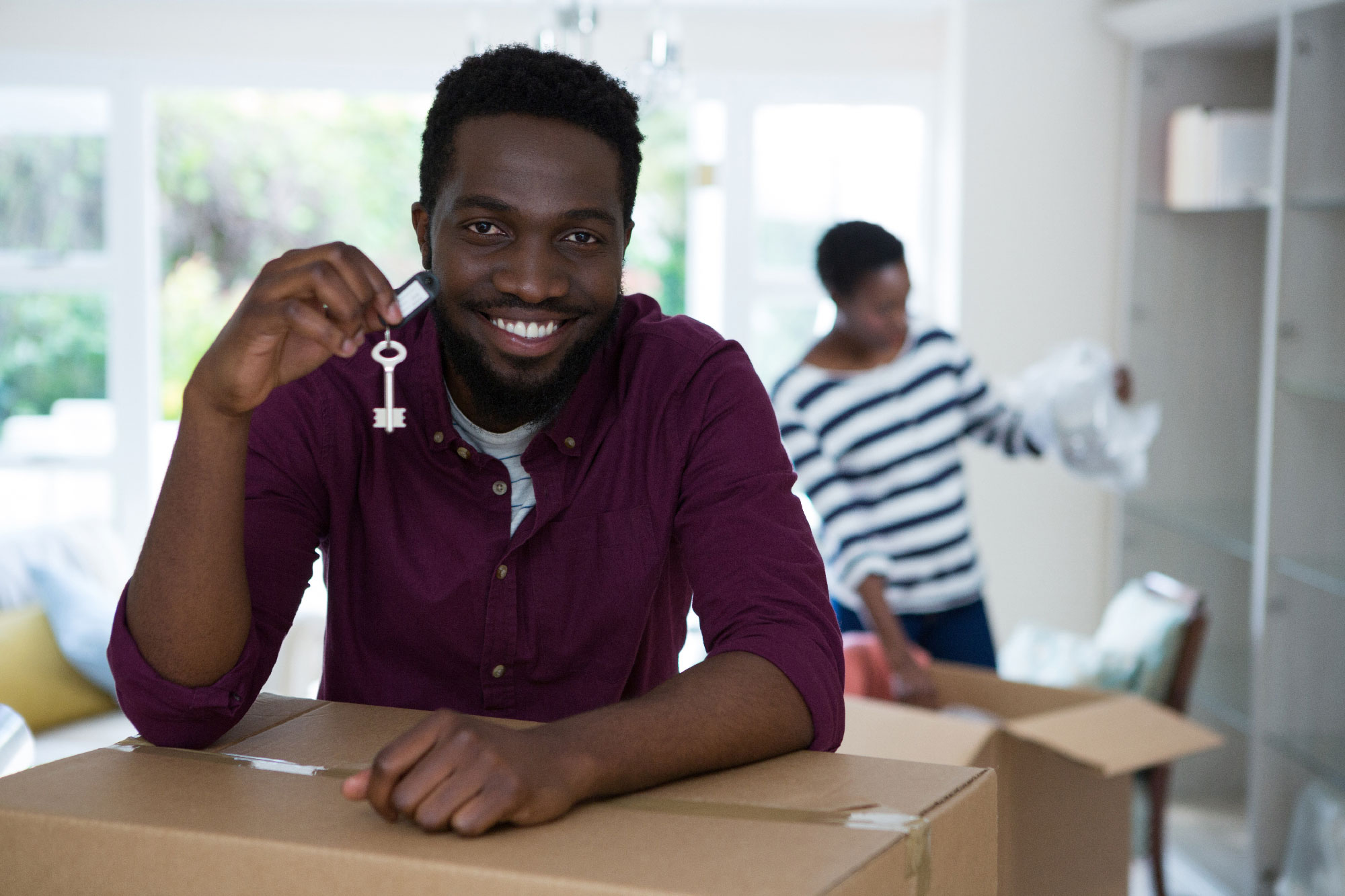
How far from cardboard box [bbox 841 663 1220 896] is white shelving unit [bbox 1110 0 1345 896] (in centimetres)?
131

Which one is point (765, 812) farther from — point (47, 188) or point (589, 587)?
point (47, 188)

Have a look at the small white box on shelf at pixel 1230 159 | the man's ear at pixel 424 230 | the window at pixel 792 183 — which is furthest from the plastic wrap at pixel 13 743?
the window at pixel 792 183

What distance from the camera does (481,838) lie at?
68 cm

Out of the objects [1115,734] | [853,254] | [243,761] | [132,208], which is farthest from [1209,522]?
[132,208]

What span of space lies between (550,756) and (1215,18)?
3055 mm

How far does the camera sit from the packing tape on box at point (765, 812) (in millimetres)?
683

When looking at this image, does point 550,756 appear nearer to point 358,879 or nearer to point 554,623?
point 358,879

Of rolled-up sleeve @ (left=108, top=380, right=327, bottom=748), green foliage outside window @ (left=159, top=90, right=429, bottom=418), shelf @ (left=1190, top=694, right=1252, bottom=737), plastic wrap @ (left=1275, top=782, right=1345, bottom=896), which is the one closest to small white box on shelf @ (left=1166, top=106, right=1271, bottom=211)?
shelf @ (left=1190, top=694, right=1252, bottom=737)

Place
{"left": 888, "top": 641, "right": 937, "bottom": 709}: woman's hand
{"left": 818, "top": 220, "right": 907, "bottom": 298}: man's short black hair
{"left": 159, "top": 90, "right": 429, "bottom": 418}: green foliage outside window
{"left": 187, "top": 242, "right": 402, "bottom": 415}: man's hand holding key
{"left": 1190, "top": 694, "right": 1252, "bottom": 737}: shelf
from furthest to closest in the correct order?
1. {"left": 159, "top": 90, "right": 429, "bottom": 418}: green foliage outside window
2. {"left": 1190, "top": 694, "right": 1252, "bottom": 737}: shelf
3. {"left": 818, "top": 220, "right": 907, "bottom": 298}: man's short black hair
4. {"left": 888, "top": 641, "right": 937, "bottom": 709}: woman's hand
5. {"left": 187, "top": 242, "right": 402, "bottom": 415}: man's hand holding key

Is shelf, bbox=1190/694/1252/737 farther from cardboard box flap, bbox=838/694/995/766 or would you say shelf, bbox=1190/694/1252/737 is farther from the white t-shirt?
the white t-shirt

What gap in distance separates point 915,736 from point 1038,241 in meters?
2.53

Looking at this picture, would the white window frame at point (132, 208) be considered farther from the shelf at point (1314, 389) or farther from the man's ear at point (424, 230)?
the man's ear at point (424, 230)

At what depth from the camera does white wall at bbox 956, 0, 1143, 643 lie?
12.4 ft

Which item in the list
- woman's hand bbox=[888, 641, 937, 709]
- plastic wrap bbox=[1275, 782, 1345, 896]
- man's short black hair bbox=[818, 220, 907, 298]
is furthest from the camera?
plastic wrap bbox=[1275, 782, 1345, 896]
